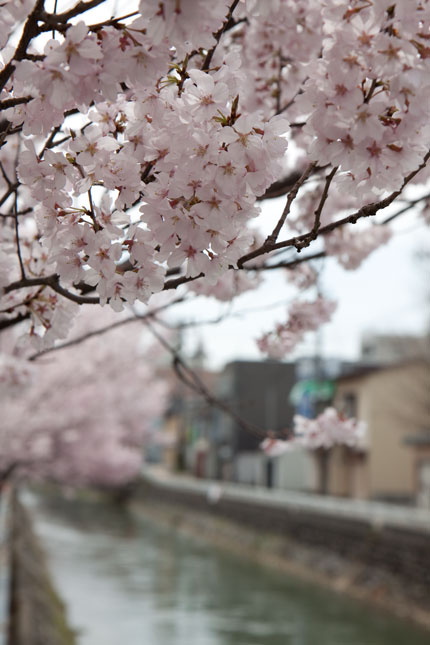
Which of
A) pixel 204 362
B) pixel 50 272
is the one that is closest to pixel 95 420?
pixel 50 272

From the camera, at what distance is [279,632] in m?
13.1

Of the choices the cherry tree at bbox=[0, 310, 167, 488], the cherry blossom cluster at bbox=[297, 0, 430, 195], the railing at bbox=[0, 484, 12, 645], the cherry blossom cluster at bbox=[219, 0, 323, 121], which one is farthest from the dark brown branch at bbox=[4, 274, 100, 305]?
the railing at bbox=[0, 484, 12, 645]

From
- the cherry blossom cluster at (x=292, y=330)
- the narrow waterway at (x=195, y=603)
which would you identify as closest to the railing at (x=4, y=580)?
the narrow waterway at (x=195, y=603)

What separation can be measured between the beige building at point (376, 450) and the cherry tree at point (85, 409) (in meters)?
7.69

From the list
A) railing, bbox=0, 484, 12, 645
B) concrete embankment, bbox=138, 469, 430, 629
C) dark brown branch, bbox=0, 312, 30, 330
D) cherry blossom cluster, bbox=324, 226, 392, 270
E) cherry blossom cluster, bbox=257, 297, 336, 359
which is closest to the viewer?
dark brown branch, bbox=0, 312, 30, 330

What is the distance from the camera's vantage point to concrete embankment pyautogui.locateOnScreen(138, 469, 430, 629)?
14789mm

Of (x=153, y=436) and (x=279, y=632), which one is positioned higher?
(x=153, y=436)

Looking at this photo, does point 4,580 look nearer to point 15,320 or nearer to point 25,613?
point 25,613

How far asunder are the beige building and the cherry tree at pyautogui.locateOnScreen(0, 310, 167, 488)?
769 cm

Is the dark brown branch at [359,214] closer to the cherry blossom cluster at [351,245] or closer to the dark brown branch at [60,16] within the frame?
the dark brown branch at [60,16]

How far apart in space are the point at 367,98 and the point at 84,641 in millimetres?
11678

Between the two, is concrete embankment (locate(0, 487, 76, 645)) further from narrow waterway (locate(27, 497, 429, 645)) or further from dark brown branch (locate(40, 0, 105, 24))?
dark brown branch (locate(40, 0, 105, 24))

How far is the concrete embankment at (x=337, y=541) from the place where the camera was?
1479 centimetres

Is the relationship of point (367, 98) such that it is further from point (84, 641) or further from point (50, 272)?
point (84, 641)
